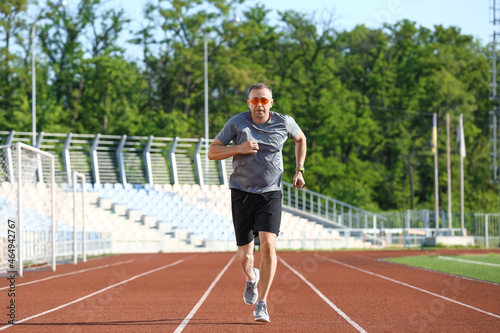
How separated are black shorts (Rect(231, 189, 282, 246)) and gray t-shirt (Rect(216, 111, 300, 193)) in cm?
7

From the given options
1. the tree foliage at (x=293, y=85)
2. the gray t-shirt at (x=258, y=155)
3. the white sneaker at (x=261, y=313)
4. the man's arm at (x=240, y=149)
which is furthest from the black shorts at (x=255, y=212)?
the tree foliage at (x=293, y=85)

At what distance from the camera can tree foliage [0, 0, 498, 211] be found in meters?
51.2

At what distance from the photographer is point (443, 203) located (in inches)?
2302

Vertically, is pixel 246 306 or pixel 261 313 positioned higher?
pixel 261 313

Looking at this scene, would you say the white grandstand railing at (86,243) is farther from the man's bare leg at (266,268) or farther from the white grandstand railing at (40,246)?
the man's bare leg at (266,268)

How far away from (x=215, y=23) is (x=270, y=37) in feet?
19.9

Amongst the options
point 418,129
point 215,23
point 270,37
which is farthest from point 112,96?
point 418,129

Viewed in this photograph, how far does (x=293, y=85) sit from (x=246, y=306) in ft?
158

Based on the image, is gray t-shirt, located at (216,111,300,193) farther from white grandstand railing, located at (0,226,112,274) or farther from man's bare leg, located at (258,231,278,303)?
white grandstand railing, located at (0,226,112,274)

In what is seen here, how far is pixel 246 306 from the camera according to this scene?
398 inches

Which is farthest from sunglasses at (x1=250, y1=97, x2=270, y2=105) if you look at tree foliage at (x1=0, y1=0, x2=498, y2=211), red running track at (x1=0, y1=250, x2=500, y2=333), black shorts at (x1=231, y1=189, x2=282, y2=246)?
tree foliage at (x1=0, y1=0, x2=498, y2=211)

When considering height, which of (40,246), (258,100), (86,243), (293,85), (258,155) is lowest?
(86,243)

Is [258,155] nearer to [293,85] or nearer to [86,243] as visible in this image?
[86,243]

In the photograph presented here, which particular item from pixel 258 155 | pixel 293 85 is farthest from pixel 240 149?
pixel 293 85
